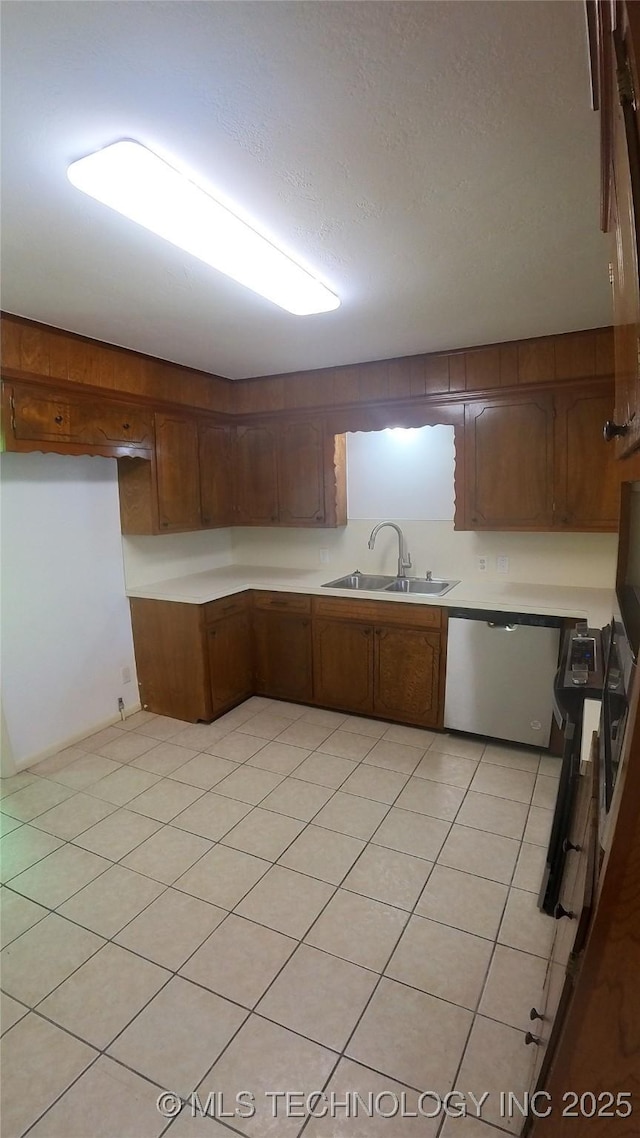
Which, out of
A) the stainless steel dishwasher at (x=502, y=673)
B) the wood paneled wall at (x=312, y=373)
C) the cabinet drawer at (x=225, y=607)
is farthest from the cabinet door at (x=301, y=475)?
the stainless steel dishwasher at (x=502, y=673)

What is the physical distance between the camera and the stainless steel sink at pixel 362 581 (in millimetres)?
3719

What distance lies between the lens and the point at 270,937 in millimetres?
1850

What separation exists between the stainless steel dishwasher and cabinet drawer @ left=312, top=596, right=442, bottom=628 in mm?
137

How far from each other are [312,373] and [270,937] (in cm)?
321

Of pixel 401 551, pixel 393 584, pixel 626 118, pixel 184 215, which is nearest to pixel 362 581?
pixel 393 584

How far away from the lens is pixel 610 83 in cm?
80

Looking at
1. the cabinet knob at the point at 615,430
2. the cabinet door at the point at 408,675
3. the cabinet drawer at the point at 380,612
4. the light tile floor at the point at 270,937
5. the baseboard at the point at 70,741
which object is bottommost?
the light tile floor at the point at 270,937

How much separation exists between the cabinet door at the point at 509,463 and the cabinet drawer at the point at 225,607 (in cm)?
165

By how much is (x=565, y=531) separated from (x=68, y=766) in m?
3.22

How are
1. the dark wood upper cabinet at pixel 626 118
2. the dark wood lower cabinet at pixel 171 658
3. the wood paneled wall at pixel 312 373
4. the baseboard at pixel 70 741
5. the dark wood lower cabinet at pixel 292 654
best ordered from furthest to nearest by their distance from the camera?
the dark wood lower cabinet at pixel 171 658 < the dark wood lower cabinet at pixel 292 654 < the baseboard at pixel 70 741 < the wood paneled wall at pixel 312 373 < the dark wood upper cabinet at pixel 626 118

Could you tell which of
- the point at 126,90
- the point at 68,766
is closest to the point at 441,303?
the point at 126,90

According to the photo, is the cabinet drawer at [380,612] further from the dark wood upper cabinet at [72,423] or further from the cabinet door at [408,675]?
the dark wood upper cabinet at [72,423]

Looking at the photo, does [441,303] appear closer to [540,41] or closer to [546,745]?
[540,41]

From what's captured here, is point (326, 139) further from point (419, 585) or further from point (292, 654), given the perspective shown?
point (292, 654)
